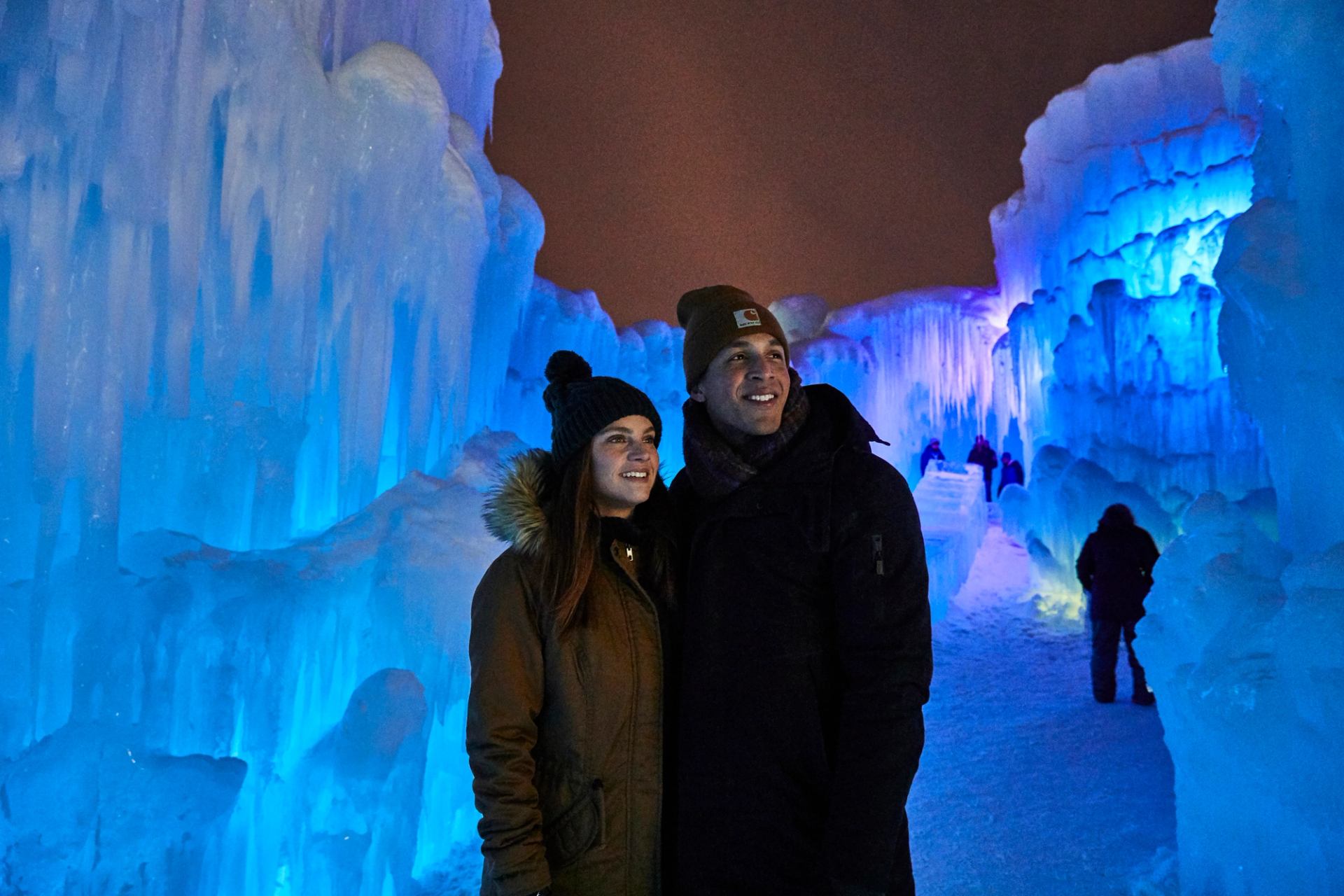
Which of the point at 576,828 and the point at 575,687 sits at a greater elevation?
the point at 575,687

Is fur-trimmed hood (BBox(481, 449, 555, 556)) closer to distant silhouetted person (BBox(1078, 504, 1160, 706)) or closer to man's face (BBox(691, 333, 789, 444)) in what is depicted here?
man's face (BBox(691, 333, 789, 444))

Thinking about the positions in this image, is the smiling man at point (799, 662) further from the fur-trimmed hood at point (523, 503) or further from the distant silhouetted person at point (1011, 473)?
the distant silhouetted person at point (1011, 473)

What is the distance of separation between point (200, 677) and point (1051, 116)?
13.2 metres

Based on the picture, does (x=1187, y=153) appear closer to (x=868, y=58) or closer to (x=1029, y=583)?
(x=1029, y=583)

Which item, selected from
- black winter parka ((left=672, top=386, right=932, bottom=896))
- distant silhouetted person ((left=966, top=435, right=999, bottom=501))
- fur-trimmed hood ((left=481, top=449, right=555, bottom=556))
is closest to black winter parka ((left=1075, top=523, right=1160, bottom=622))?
black winter parka ((left=672, top=386, right=932, bottom=896))

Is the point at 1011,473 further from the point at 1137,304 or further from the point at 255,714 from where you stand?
the point at 255,714

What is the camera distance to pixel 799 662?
5.51ft

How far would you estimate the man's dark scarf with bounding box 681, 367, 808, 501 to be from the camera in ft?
5.96

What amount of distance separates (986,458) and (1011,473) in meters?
1.55

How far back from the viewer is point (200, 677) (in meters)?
3.63

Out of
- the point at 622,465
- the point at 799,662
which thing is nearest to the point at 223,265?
the point at 622,465

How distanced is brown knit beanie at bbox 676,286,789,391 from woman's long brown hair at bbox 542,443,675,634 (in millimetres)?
335

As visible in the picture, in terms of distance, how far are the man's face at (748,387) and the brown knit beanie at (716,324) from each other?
19 millimetres

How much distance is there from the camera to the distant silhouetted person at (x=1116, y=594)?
19.2ft
